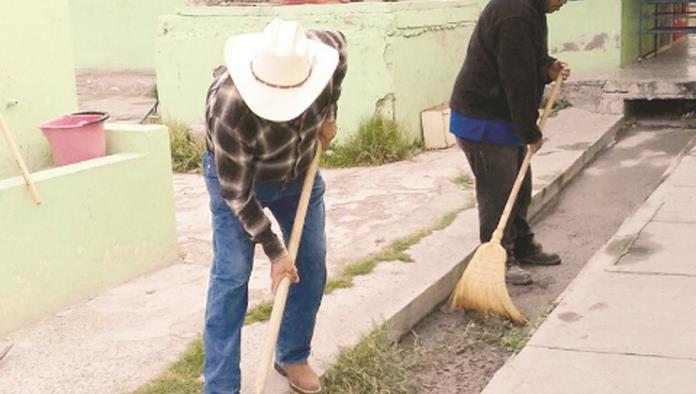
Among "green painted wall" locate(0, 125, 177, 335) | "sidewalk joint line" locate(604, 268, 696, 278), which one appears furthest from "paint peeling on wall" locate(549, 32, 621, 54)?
"green painted wall" locate(0, 125, 177, 335)

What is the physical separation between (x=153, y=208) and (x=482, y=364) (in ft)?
6.80

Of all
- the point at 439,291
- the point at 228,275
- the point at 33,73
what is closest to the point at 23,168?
the point at 33,73

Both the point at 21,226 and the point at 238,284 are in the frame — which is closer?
the point at 238,284

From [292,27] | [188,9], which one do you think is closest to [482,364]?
[292,27]

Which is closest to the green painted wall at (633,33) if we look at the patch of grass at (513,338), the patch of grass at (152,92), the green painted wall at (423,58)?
the green painted wall at (423,58)

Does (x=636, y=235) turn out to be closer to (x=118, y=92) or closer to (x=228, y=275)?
(x=228, y=275)

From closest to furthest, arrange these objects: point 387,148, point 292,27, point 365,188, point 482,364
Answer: point 292,27 < point 482,364 < point 365,188 < point 387,148

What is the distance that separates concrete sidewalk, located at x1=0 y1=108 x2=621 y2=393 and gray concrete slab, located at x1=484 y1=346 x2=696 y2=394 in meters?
0.77

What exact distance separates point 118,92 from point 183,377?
861cm

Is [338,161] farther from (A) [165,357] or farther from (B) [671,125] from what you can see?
(A) [165,357]

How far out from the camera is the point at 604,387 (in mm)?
3643

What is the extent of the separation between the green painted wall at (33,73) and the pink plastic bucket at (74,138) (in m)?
0.12

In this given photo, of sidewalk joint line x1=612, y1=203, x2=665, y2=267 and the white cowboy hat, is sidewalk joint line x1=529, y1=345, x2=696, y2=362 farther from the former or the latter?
the white cowboy hat

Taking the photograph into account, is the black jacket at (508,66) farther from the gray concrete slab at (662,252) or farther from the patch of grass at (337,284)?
the patch of grass at (337,284)
